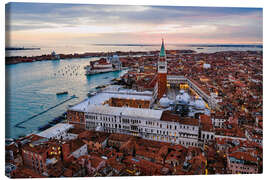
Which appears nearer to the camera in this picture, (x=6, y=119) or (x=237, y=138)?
(x=6, y=119)

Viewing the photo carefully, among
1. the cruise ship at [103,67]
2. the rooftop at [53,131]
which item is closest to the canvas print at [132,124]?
the rooftop at [53,131]

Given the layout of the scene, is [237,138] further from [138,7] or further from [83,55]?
[83,55]

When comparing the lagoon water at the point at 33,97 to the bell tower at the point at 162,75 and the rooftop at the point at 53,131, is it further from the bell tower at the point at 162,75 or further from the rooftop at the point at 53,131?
the bell tower at the point at 162,75

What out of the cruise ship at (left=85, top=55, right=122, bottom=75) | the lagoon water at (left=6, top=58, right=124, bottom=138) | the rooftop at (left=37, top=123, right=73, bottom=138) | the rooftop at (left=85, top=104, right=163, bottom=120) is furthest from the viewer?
the cruise ship at (left=85, top=55, right=122, bottom=75)

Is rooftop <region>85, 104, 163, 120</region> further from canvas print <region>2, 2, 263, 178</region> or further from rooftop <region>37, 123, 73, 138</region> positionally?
rooftop <region>37, 123, 73, 138</region>

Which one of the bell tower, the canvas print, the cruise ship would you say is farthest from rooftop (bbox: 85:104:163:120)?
the cruise ship

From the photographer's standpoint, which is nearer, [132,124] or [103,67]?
[132,124]

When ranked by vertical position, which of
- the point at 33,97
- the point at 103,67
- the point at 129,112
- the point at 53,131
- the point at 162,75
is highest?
the point at 103,67

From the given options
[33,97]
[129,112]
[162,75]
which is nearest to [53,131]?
[129,112]

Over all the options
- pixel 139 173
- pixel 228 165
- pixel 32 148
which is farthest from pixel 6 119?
pixel 228 165

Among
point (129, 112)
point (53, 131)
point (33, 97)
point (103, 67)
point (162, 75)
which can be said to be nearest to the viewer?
point (53, 131)

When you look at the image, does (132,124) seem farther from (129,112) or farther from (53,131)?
(53,131)
